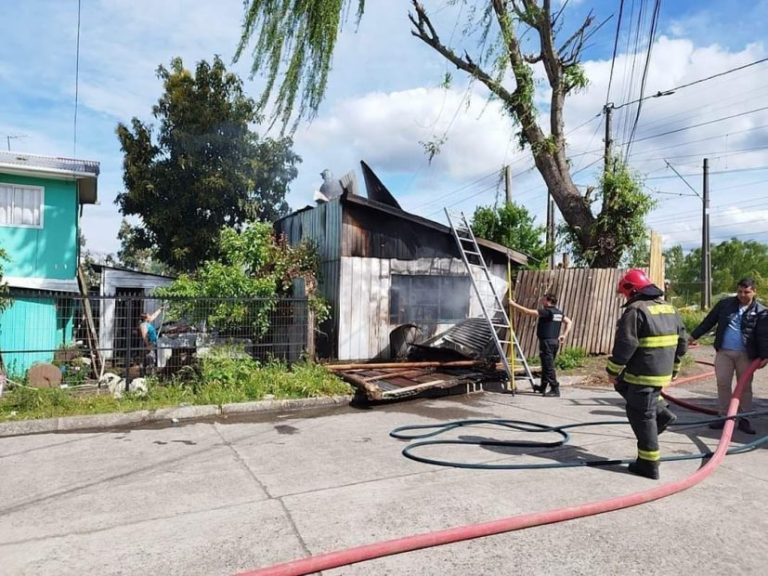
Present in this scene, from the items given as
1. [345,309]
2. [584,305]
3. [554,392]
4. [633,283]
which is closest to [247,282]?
[345,309]

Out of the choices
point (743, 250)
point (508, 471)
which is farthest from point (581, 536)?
point (743, 250)

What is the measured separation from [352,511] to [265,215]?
19264 millimetres

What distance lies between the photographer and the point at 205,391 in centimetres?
812

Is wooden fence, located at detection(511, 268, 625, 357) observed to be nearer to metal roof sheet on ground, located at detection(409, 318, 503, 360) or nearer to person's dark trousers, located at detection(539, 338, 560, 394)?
metal roof sheet on ground, located at detection(409, 318, 503, 360)

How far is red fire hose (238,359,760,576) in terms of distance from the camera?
3.04 meters

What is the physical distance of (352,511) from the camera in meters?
3.99

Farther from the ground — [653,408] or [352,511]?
[653,408]

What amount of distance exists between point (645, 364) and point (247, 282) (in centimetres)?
807

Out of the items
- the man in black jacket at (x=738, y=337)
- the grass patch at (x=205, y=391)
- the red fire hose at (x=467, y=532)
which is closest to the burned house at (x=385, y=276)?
the grass patch at (x=205, y=391)

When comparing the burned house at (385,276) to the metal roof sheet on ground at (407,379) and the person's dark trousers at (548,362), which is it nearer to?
the metal roof sheet on ground at (407,379)

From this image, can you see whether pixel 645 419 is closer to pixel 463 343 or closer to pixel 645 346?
pixel 645 346

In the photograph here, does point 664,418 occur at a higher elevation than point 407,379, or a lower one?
higher

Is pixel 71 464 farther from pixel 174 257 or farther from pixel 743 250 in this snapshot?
pixel 743 250

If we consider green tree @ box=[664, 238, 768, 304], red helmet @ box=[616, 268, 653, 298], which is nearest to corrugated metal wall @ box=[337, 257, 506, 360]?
red helmet @ box=[616, 268, 653, 298]
